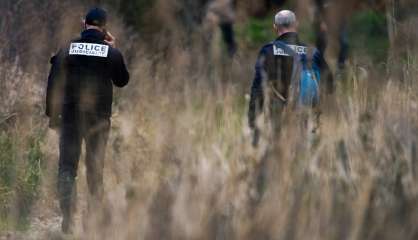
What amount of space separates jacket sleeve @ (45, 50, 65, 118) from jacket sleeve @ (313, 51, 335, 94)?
1916mm

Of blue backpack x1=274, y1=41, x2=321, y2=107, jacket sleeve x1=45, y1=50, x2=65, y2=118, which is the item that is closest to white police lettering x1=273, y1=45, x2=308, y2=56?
blue backpack x1=274, y1=41, x2=321, y2=107

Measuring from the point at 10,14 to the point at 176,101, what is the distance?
4074 mm

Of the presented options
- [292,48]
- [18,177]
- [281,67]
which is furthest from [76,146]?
[292,48]

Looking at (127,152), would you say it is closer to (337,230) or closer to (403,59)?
(403,59)

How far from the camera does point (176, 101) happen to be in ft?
31.3

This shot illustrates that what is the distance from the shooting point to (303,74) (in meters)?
8.16

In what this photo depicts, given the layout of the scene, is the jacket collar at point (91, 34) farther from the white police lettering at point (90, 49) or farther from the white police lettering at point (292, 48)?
the white police lettering at point (292, 48)

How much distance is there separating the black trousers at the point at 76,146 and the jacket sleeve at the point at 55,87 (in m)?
0.10

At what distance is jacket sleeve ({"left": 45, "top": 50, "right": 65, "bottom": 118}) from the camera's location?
341 inches

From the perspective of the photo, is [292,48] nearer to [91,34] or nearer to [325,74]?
[325,74]

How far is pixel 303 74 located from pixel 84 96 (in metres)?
1.70

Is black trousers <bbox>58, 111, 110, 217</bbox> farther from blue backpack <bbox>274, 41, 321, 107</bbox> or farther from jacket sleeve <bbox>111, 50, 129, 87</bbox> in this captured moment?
blue backpack <bbox>274, 41, 321, 107</bbox>

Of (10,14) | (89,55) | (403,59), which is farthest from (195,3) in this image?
(89,55)

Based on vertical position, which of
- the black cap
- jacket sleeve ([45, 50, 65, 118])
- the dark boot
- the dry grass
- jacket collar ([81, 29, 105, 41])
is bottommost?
the dark boot
